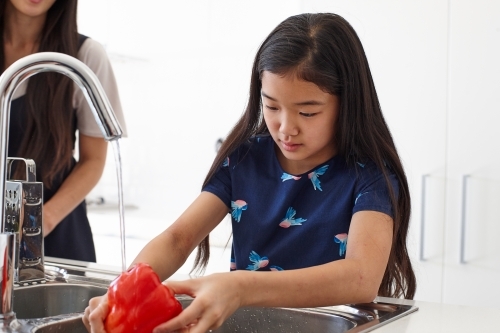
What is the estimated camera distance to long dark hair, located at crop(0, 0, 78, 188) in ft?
5.00

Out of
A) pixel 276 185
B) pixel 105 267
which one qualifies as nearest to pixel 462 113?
pixel 276 185

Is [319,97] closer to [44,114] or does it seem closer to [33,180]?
[33,180]

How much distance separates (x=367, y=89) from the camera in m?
1.18

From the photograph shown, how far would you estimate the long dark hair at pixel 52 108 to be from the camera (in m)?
1.52

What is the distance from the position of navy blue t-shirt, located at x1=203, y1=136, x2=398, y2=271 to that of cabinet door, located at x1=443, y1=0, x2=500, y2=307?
124cm

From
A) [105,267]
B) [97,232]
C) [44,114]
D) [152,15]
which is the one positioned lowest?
[97,232]

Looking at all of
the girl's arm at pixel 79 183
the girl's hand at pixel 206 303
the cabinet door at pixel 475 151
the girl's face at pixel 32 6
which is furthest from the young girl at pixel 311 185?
the cabinet door at pixel 475 151

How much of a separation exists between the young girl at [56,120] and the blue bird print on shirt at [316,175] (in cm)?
56

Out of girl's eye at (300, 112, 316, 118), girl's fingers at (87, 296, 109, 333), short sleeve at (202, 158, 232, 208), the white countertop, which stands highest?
girl's eye at (300, 112, 316, 118)

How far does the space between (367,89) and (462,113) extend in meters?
1.29

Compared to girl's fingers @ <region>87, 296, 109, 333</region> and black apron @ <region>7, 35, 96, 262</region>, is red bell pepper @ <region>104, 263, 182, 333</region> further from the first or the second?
black apron @ <region>7, 35, 96, 262</region>

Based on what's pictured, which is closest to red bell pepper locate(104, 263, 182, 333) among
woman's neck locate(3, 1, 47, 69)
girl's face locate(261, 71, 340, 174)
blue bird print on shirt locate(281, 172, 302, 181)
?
girl's face locate(261, 71, 340, 174)

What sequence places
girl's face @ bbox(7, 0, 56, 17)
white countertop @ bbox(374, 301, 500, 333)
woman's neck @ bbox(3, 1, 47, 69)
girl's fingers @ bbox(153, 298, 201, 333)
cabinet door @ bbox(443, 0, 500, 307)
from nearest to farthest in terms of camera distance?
1. girl's fingers @ bbox(153, 298, 201, 333)
2. white countertop @ bbox(374, 301, 500, 333)
3. girl's face @ bbox(7, 0, 56, 17)
4. woman's neck @ bbox(3, 1, 47, 69)
5. cabinet door @ bbox(443, 0, 500, 307)

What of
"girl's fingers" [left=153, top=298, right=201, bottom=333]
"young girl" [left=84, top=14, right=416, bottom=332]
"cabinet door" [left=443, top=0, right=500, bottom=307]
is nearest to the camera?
"girl's fingers" [left=153, top=298, right=201, bottom=333]
